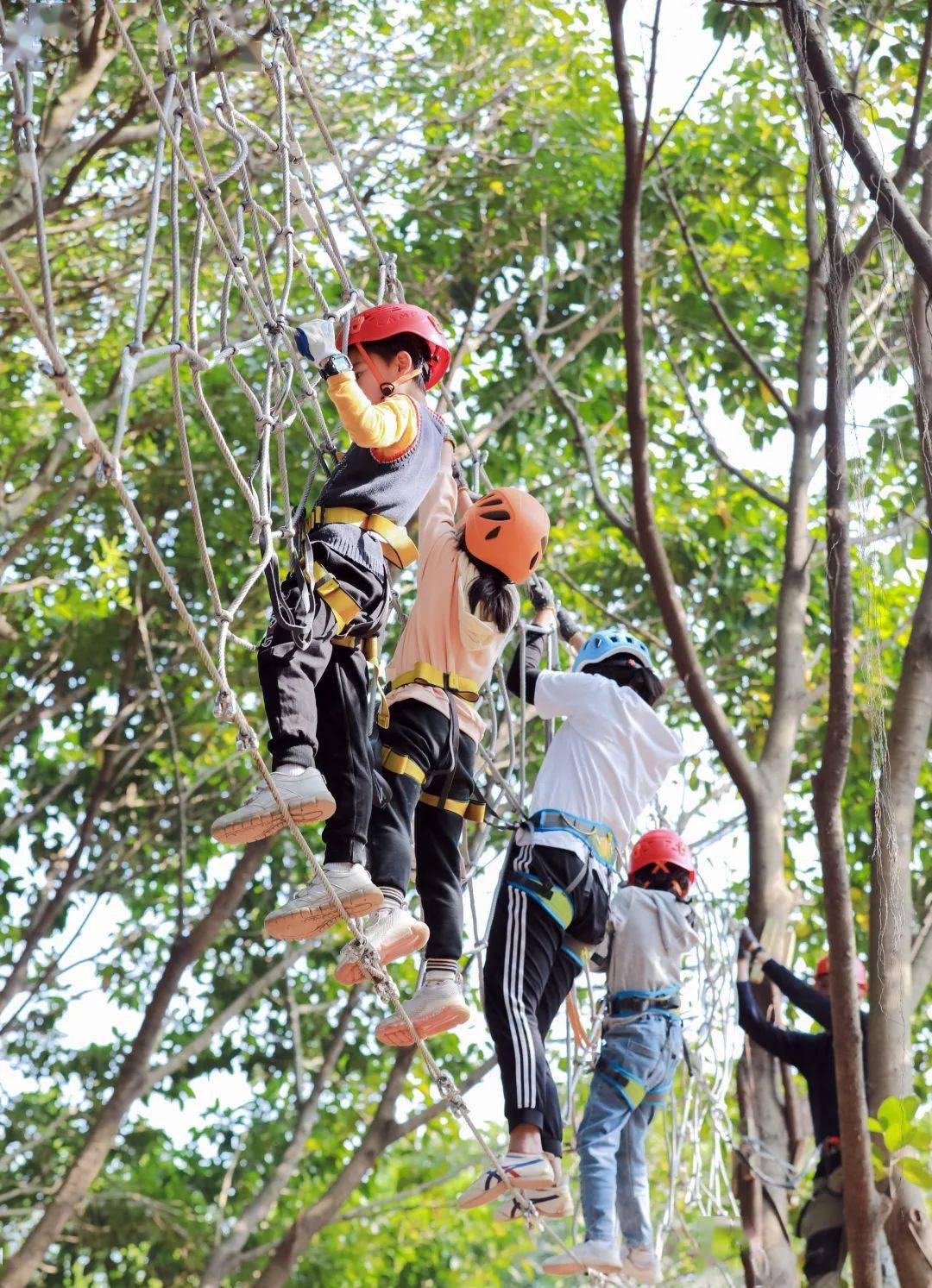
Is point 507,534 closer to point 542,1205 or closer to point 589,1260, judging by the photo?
point 542,1205

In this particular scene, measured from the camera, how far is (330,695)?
8.87ft

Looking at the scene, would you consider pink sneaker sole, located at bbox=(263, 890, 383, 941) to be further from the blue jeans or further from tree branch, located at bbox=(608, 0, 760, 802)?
tree branch, located at bbox=(608, 0, 760, 802)

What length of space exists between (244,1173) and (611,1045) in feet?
12.0

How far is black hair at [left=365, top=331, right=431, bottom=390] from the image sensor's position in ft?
9.43

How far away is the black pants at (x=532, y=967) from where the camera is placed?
2.95 m

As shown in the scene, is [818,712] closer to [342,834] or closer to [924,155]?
[924,155]

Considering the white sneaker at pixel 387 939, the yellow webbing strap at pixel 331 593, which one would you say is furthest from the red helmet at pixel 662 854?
the yellow webbing strap at pixel 331 593

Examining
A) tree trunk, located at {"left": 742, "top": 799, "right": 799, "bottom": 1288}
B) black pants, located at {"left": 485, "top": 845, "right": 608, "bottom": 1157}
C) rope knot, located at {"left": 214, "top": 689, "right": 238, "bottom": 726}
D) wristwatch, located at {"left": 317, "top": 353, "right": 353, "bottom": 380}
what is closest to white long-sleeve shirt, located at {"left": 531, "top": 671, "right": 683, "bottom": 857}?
black pants, located at {"left": 485, "top": 845, "right": 608, "bottom": 1157}

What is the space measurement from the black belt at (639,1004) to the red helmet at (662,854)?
0.31 meters

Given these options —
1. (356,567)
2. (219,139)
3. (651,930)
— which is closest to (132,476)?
(219,139)

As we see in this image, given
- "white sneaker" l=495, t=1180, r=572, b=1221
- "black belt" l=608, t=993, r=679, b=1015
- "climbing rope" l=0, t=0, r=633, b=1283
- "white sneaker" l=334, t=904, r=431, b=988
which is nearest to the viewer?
"climbing rope" l=0, t=0, r=633, b=1283

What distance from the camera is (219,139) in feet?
21.0

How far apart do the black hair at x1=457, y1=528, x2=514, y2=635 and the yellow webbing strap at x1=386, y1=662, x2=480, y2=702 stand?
12 centimetres

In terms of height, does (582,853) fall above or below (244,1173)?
above
